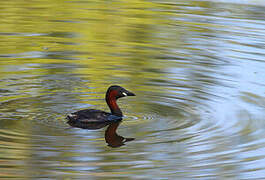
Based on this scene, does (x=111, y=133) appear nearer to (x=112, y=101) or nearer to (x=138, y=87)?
(x=112, y=101)

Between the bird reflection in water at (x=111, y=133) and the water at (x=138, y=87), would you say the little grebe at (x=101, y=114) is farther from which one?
the water at (x=138, y=87)

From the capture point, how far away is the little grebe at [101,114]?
9508 mm

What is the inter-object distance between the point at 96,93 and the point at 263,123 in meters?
3.10

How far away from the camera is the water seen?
805 centimetres

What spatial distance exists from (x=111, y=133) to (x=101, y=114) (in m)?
0.52

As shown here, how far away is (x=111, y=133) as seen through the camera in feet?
30.7

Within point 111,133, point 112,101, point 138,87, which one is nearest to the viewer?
point 111,133

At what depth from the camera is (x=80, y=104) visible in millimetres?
10727

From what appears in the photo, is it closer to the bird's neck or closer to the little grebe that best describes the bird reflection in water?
the little grebe

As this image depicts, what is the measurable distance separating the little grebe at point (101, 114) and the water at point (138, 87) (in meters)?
0.19

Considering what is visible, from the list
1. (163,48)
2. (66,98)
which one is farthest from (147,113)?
(163,48)

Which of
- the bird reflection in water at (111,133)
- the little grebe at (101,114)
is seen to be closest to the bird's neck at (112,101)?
the little grebe at (101,114)

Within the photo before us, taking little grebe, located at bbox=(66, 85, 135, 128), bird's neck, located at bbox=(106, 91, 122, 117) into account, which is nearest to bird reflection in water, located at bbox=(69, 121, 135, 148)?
little grebe, located at bbox=(66, 85, 135, 128)

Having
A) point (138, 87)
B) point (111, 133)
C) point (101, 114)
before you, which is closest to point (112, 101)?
point (101, 114)
